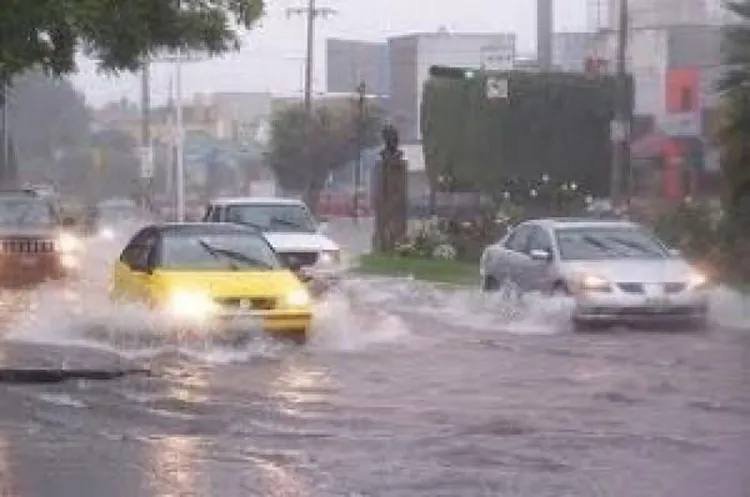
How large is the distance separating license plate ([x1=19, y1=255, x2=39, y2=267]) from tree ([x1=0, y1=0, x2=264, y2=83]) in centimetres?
1163

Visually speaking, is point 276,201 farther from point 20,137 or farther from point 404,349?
point 20,137

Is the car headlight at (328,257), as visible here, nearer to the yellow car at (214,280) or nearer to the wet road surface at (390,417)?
the wet road surface at (390,417)

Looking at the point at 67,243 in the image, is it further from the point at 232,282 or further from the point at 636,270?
the point at 636,270

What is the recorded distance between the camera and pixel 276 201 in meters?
28.6

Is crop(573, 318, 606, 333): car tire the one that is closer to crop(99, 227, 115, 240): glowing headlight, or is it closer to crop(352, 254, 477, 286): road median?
crop(352, 254, 477, 286): road median

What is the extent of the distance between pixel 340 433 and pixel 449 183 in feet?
167

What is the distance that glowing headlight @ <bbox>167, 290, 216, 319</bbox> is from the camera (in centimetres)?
1817

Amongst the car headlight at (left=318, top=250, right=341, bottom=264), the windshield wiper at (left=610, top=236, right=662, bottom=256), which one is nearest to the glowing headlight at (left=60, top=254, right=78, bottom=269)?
the car headlight at (left=318, top=250, right=341, bottom=264)

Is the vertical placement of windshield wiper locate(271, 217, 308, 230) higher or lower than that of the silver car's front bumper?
higher

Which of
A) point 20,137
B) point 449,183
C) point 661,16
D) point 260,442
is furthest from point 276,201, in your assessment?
point 20,137

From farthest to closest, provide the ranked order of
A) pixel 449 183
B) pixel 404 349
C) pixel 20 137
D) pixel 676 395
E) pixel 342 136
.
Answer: pixel 20 137
pixel 342 136
pixel 449 183
pixel 404 349
pixel 676 395

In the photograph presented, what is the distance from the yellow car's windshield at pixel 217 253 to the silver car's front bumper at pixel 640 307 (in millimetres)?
4099

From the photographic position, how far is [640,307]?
68.4 feet

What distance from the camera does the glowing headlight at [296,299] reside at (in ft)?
60.6
